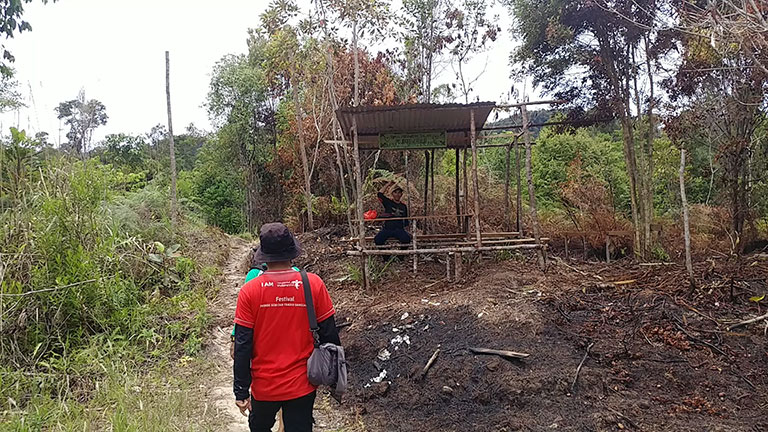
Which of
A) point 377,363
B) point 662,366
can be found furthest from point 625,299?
point 377,363

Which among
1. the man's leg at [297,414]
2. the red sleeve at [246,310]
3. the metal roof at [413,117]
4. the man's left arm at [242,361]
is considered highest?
the metal roof at [413,117]

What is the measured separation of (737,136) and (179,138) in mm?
29305

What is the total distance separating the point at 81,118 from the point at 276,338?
27.8 feet

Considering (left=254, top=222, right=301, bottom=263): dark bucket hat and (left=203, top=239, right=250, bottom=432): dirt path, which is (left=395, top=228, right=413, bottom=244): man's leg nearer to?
(left=203, top=239, right=250, bottom=432): dirt path

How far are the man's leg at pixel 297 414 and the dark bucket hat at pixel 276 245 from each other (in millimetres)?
776

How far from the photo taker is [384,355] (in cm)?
546

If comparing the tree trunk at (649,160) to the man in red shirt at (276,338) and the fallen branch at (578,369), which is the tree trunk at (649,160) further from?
the man in red shirt at (276,338)

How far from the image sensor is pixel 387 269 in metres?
8.38

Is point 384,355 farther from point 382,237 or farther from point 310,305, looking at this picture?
point 382,237

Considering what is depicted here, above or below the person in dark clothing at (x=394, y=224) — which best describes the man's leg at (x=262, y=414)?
below

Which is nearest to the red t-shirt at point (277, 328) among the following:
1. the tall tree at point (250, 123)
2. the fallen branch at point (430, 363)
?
the fallen branch at point (430, 363)

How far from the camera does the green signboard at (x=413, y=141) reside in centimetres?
789

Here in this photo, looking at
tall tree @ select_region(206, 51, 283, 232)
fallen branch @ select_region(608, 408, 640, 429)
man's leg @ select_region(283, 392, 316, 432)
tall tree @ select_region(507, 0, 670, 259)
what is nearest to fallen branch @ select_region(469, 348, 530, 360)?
fallen branch @ select_region(608, 408, 640, 429)

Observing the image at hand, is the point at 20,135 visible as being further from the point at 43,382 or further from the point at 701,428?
the point at 701,428
